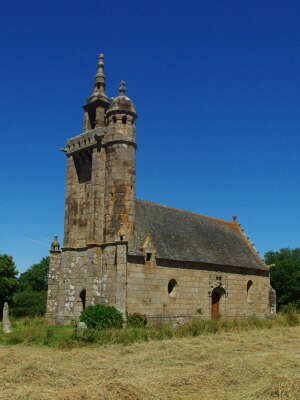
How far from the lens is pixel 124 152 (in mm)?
25812

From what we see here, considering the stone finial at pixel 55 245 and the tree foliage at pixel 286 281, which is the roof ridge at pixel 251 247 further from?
the stone finial at pixel 55 245

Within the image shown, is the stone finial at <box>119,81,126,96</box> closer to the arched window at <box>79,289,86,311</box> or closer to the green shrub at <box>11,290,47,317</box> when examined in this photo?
the arched window at <box>79,289,86,311</box>

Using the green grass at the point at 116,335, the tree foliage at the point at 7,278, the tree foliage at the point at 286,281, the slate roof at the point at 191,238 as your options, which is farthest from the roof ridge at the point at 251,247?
the tree foliage at the point at 7,278

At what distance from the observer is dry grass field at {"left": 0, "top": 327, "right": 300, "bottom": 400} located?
8977 mm

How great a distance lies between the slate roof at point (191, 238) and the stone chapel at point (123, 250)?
0.32 feet

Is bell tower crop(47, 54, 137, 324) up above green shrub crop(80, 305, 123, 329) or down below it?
above

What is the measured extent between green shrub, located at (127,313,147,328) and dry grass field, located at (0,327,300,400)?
622 centimetres

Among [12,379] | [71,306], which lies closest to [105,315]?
[71,306]

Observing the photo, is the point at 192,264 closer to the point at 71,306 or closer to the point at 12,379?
the point at 71,306

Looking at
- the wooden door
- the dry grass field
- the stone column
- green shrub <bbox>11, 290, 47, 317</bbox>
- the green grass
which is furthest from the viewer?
green shrub <bbox>11, 290, 47, 317</bbox>

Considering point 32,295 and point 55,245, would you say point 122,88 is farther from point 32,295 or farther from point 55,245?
point 32,295

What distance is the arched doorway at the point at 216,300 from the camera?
96.1 ft

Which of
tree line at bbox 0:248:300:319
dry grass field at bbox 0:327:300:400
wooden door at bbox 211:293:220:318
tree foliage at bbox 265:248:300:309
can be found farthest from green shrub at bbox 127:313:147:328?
tree foliage at bbox 265:248:300:309

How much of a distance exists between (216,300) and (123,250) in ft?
31.9
